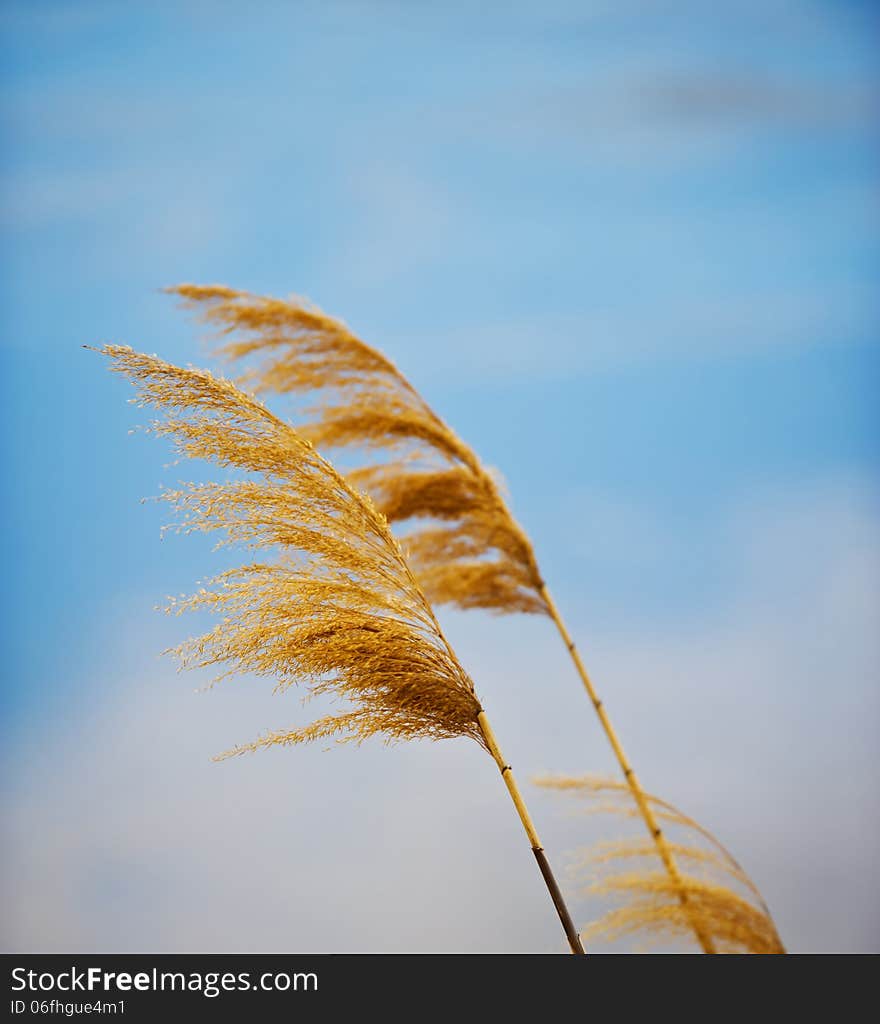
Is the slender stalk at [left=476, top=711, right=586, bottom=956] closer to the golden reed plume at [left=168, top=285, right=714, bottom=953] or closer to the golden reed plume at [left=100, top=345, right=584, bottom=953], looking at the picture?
the golden reed plume at [left=100, top=345, right=584, bottom=953]

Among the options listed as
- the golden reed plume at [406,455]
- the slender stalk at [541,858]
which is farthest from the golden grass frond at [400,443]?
the slender stalk at [541,858]

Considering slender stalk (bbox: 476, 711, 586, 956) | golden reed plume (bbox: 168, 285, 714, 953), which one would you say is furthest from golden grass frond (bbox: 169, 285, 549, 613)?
slender stalk (bbox: 476, 711, 586, 956)

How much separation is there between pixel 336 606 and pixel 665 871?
3.14 feet

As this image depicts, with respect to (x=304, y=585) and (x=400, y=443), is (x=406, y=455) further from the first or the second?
(x=304, y=585)

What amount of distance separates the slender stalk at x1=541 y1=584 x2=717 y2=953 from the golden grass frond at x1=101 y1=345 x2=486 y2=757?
63 cm

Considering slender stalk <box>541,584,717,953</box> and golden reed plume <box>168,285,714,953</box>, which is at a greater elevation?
golden reed plume <box>168,285,714,953</box>

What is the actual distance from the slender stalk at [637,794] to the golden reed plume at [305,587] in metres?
0.63

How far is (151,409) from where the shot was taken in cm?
161

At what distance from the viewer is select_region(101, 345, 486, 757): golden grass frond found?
5.13 ft

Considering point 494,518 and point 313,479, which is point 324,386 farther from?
point 313,479

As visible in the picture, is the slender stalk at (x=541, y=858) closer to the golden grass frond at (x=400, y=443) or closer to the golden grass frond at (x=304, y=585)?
the golden grass frond at (x=304, y=585)

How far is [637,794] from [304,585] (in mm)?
888

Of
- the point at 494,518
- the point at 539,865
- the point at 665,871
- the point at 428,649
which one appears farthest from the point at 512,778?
the point at 494,518

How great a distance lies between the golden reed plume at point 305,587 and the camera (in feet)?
5.13
